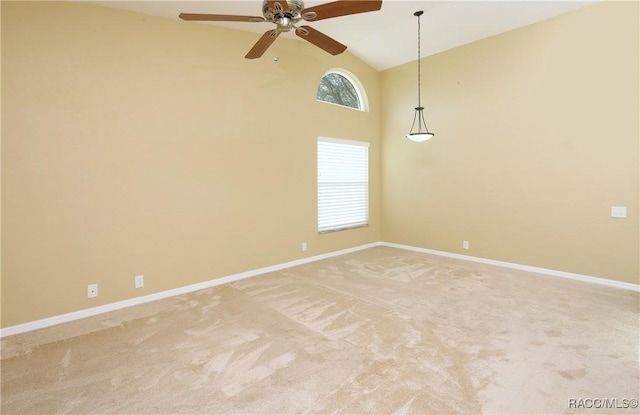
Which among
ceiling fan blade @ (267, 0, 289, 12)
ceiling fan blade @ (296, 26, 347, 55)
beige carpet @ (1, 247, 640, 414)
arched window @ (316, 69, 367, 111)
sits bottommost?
beige carpet @ (1, 247, 640, 414)

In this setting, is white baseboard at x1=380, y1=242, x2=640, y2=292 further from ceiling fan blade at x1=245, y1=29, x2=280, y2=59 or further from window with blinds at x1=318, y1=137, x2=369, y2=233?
ceiling fan blade at x1=245, y1=29, x2=280, y2=59

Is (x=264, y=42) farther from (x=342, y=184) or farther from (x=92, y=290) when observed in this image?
(x=342, y=184)

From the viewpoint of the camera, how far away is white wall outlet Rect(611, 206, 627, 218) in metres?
3.57

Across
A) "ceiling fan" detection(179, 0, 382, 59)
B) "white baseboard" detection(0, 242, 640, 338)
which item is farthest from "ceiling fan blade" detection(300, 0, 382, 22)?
"white baseboard" detection(0, 242, 640, 338)

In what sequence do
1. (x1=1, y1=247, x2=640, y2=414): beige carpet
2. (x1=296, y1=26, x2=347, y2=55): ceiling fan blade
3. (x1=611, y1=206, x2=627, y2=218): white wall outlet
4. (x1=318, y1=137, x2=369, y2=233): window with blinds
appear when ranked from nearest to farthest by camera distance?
(x1=1, y1=247, x2=640, y2=414): beige carpet
(x1=296, y1=26, x2=347, y2=55): ceiling fan blade
(x1=611, y1=206, x2=627, y2=218): white wall outlet
(x1=318, y1=137, x2=369, y2=233): window with blinds

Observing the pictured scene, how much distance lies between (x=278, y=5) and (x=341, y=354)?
243 centimetres

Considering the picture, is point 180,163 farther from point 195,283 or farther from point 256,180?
point 195,283

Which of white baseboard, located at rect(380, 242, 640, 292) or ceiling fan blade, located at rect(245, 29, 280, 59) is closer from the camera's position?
ceiling fan blade, located at rect(245, 29, 280, 59)

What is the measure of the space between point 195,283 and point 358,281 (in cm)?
200

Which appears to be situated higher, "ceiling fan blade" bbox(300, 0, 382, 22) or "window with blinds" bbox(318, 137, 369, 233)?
"ceiling fan blade" bbox(300, 0, 382, 22)

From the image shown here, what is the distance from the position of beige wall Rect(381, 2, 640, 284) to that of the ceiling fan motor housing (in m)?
3.64

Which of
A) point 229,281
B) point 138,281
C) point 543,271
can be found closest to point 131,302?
point 138,281

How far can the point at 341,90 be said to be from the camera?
5.44 meters

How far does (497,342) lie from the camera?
8.05ft
